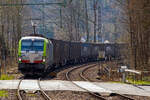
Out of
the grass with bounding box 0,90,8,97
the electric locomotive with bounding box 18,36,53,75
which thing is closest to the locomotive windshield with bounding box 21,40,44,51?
the electric locomotive with bounding box 18,36,53,75

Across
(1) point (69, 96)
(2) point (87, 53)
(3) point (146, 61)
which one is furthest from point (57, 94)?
(2) point (87, 53)

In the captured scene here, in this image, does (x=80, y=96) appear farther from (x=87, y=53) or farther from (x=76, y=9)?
(x=76, y=9)

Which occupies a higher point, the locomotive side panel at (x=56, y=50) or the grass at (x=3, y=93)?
the locomotive side panel at (x=56, y=50)

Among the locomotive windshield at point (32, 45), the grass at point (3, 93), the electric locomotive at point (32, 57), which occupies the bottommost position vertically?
the grass at point (3, 93)

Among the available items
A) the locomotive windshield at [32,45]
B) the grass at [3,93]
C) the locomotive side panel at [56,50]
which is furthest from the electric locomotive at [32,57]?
the grass at [3,93]

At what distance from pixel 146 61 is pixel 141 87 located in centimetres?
659

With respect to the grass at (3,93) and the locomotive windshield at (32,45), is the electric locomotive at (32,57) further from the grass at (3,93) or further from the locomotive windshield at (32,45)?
the grass at (3,93)

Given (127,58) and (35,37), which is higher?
(35,37)

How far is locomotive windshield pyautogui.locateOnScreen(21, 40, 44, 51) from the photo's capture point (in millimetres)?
22109

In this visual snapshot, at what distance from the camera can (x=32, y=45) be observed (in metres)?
22.3

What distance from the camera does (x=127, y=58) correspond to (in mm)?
27797

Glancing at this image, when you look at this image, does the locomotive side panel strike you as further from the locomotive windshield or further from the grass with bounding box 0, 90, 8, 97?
the grass with bounding box 0, 90, 8, 97

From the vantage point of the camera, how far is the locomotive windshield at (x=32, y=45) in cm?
2211

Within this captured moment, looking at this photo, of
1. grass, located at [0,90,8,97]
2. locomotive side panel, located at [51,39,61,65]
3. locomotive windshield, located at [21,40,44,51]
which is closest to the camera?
grass, located at [0,90,8,97]
